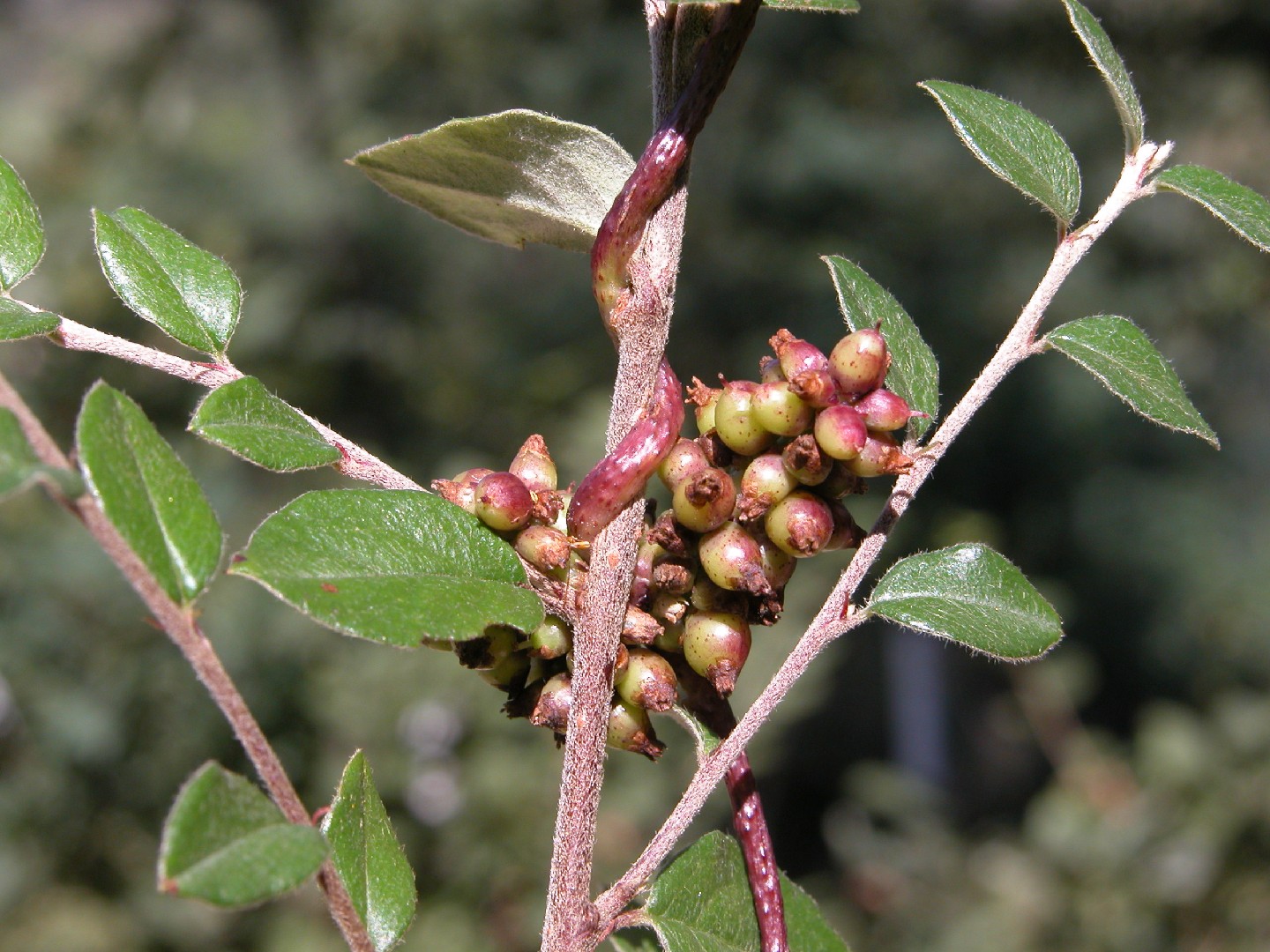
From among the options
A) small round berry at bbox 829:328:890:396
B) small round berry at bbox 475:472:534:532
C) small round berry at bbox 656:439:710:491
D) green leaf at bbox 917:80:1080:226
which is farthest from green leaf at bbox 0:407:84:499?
green leaf at bbox 917:80:1080:226

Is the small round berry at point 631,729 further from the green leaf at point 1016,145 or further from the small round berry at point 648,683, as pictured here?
the green leaf at point 1016,145

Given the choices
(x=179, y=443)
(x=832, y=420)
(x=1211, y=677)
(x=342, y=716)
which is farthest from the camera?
(x=1211, y=677)

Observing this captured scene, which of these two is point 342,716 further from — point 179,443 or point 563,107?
point 563,107

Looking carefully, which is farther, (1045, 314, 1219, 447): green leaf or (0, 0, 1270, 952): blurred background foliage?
(0, 0, 1270, 952): blurred background foliage

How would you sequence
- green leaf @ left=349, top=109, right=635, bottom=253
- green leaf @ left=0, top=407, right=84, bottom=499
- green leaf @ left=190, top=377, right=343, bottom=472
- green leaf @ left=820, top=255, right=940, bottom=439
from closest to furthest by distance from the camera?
green leaf @ left=0, top=407, right=84, bottom=499 < green leaf @ left=190, top=377, right=343, bottom=472 < green leaf @ left=349, top=109, right=635, bottom=253 < green leaf @ left=820, top=255, right=940, bottom=439

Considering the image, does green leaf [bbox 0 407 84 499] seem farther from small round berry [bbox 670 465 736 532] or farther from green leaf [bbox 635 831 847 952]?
green leaf [bbox 635 831 847 952]

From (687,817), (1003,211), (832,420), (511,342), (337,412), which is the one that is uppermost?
Result: (832,420)

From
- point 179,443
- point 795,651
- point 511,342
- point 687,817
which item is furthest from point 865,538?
point 511,342
